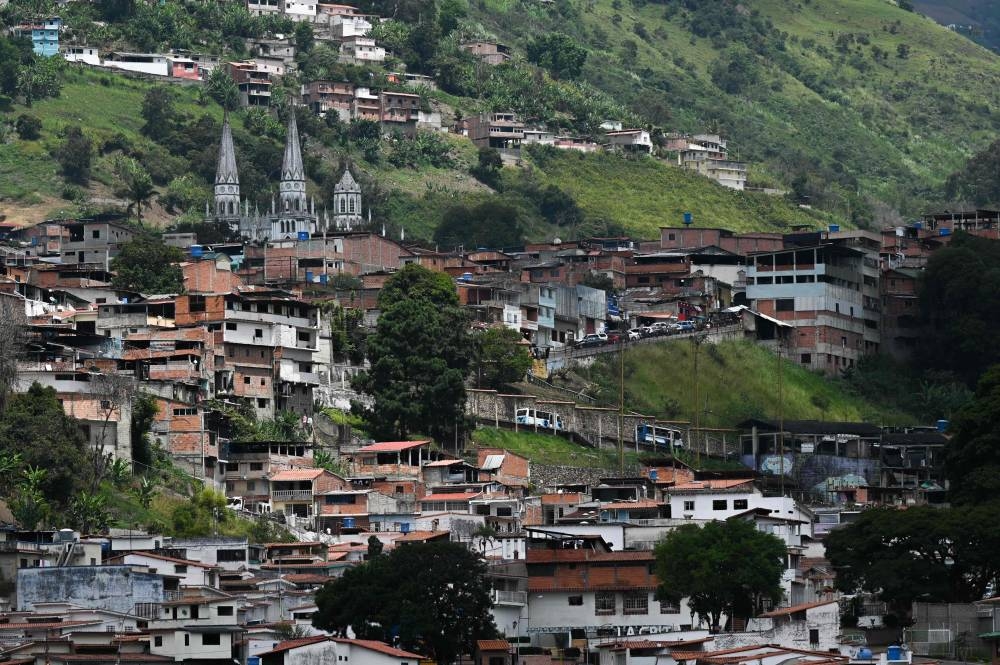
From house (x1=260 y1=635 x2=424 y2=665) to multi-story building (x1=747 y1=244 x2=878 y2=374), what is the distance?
51.3 meters

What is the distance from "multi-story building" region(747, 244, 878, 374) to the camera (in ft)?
367

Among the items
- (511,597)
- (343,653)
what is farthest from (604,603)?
(343,653)

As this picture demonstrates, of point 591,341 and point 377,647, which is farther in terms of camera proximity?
point 591,341

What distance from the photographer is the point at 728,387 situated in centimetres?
10688

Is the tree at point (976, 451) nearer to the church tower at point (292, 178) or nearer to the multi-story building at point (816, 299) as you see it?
the multi-story building at point (816, 299)

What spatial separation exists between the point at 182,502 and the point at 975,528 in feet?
77.3

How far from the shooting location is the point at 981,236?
122062 millimetres

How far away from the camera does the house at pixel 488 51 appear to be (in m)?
185

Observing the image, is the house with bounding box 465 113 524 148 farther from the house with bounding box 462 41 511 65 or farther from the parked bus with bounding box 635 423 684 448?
the parked bus with bounding box 635 423 684 448


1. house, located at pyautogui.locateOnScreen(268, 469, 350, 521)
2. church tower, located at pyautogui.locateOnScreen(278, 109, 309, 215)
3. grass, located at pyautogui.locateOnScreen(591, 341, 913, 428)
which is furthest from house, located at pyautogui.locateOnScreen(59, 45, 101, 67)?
house, located at pyautogui.locateOnScreen(268, 469, 350, 521)

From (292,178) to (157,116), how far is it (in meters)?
9.66

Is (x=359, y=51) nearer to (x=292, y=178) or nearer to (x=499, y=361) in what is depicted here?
(x=292, y=178)

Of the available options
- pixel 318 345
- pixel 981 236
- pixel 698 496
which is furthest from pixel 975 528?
pixel 981 236

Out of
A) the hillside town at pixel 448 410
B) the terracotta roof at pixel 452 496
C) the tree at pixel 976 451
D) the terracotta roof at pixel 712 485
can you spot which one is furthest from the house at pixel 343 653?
the terracotta roof at pixel 452 496
